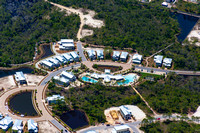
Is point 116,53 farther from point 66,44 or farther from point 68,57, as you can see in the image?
point 66,44

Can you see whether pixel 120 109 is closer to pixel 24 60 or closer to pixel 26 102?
pixel 26 102

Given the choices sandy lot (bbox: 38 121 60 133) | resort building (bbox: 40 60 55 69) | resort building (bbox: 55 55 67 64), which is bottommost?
sandy lot (bbox: 38 121 60 133)

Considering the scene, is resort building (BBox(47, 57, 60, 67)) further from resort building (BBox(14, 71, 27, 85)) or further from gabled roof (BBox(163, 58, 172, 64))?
gabled roof (BBox(163, 58, 172, 64))

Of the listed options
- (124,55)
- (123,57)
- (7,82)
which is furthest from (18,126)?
(124,55)

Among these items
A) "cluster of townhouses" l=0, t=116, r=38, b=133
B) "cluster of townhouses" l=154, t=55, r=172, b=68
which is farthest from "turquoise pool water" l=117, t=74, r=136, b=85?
"cluster of townhouses" l=0, t=116, r=38, b=133

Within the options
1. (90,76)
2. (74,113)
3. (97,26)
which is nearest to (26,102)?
(74,113)

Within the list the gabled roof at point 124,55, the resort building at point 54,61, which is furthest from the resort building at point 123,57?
the resort building at point 54,61

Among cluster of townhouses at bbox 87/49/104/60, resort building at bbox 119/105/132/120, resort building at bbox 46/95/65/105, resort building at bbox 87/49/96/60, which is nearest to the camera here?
resort building at bbox 119/105/132/120
